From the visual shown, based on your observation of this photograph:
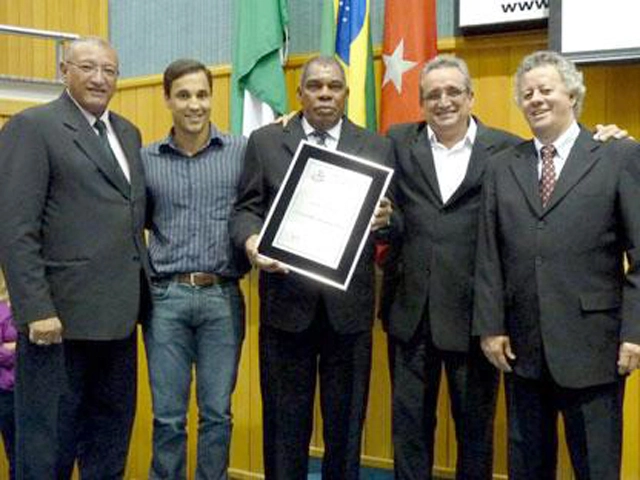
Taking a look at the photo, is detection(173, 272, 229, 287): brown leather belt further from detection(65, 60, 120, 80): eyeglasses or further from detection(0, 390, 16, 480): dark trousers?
detection(0, 390, 16, 480): dark trousers

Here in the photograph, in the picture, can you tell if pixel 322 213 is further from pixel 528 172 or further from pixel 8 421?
pixel 8 421

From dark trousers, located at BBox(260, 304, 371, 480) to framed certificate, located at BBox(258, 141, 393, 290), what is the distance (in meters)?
0.20

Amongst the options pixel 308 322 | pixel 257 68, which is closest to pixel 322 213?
pixel 308 322

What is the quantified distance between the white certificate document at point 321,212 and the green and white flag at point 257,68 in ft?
4.04

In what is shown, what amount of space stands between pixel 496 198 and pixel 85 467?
1563 mm

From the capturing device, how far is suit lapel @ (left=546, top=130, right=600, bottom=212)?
2.43 metres

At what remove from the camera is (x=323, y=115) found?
2.83m

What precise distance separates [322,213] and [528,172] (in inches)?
25.0

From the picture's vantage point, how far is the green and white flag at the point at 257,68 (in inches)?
154

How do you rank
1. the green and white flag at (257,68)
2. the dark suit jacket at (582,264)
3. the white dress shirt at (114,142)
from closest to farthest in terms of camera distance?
1. the dark suit jacket at (582,264)
2. the white dress shirt at (114,142)
3. the green and white flag at (257,68)

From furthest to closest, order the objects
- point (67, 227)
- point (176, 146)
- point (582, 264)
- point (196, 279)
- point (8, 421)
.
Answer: point (8, 421)
point (176, 146)
point (196, 279)
point (67, 227)
point (582, 264)

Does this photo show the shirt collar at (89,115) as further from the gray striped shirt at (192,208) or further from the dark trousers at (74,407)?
the dark trousers at (74,407)

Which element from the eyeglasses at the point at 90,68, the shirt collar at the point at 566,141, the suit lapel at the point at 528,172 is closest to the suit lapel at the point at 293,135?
the eyeglasses at the point at 90,68

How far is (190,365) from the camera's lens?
117 inches
